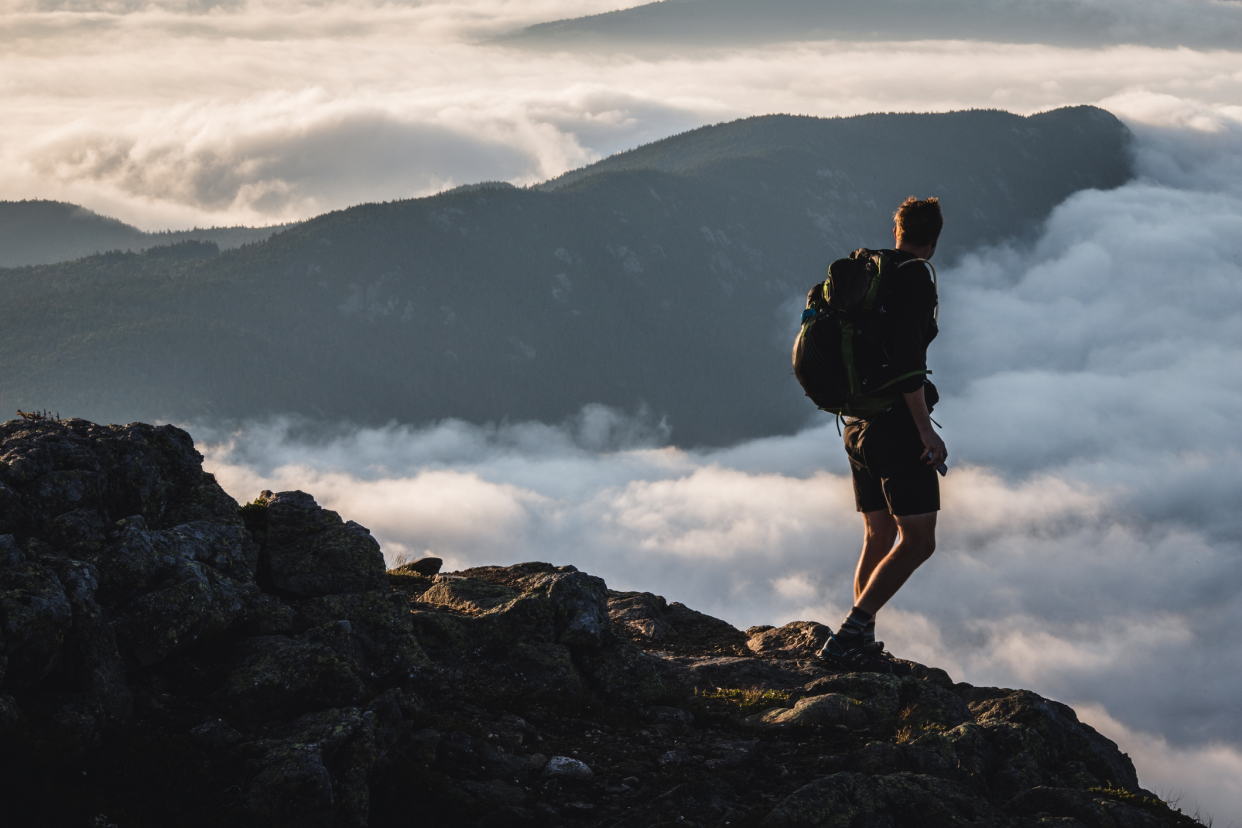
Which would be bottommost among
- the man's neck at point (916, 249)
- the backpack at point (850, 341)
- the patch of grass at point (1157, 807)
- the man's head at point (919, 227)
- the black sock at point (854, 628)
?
the patch of grass at point (1157, 807)

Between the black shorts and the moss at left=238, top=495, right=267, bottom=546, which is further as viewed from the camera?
the moss at left=238, top=495, right=267, bottom=546

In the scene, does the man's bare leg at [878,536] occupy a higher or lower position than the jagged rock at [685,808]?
higher

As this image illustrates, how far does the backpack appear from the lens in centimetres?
720

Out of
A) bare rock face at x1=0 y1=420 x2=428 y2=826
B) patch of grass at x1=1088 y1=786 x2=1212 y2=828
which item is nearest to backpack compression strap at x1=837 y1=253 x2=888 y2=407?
patch of grass at x1=1088 y1=786 x2=1212 y2=828

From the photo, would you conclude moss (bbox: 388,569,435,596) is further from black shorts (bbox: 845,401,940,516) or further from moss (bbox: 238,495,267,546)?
black shorts (bbox: 845,401,940,516)

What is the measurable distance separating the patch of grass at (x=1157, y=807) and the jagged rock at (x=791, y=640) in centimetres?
365

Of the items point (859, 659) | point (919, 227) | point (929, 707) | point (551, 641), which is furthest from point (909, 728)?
point (919, 227)

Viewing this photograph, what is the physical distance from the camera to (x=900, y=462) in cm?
732

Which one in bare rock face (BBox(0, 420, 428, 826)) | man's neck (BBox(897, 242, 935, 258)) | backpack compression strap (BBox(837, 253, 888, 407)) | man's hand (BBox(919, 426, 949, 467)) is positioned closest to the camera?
bare rock face (BBox(0, 420, 428, 826))

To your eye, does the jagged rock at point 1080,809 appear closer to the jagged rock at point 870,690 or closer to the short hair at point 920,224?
the jagged rock at point 870,690

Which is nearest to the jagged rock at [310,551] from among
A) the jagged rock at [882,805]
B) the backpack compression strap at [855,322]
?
the jagged rock at [882,805]

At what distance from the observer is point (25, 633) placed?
16.2ft

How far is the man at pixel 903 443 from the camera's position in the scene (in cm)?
709

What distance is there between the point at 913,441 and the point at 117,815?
6231mm
